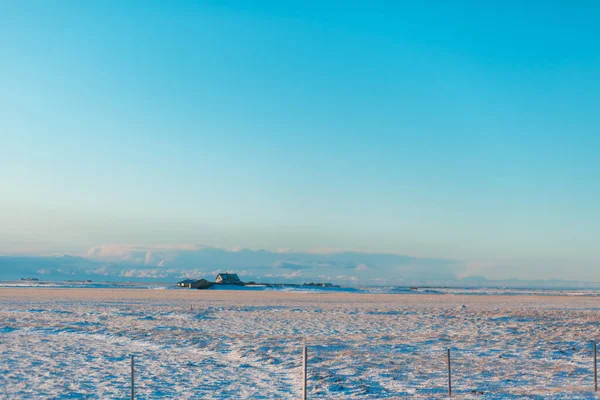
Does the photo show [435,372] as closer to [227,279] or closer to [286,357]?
[286,357]

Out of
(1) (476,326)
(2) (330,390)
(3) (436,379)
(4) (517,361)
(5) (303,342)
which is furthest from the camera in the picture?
(1) (476,326)

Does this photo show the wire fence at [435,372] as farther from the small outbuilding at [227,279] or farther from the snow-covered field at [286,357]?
the small outbuilding at [227,279]

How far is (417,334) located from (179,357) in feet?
42.9

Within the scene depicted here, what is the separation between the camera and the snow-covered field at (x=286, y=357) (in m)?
15.5

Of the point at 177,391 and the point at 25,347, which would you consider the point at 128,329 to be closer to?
the point at 25,347

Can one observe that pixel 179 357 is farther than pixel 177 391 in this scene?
Yes

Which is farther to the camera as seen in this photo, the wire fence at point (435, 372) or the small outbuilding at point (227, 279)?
the small outbuilding at point (227, 279)

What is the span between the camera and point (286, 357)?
20.6 metres

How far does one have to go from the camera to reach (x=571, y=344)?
2452 centimetres

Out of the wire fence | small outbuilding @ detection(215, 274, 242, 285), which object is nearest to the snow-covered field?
the wire fence

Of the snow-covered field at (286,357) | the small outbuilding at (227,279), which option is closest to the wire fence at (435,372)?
the snow-covered field at (286,357)

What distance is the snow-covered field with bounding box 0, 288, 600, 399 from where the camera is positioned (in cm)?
1545

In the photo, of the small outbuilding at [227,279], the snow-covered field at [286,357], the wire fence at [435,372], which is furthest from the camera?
the small outbuilding at [227,279]

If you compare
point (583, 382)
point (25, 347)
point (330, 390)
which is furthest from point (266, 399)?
point (25, 347)
